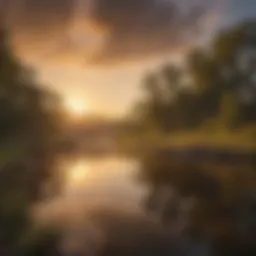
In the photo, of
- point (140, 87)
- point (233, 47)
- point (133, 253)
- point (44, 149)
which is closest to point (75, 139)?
point (44, 149)

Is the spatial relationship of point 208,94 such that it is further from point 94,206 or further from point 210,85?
point 94,206

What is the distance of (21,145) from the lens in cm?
122

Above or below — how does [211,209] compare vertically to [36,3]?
below

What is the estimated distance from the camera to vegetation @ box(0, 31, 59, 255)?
1.20m

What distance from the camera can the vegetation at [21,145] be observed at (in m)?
1.20

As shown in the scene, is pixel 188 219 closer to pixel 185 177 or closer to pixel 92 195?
pixel 185 177

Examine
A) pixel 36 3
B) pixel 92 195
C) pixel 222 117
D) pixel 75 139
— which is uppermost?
pixel 36 3

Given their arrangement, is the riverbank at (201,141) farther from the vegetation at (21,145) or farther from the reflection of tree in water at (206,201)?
the vegetation at (21,145)

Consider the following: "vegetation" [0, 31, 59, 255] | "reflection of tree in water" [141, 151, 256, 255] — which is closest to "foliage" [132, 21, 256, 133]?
"reflection of tree in water" [141, 151, 256, 255]

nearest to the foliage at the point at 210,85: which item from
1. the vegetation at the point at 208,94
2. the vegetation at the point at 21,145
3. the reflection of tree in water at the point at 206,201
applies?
the vegetation at the point at 208,94

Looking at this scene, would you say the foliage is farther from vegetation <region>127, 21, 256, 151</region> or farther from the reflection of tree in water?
the reflection of tree in water

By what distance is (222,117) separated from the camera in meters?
1.23

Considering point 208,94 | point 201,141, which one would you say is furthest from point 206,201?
point 208,94

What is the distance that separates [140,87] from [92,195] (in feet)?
0.99
